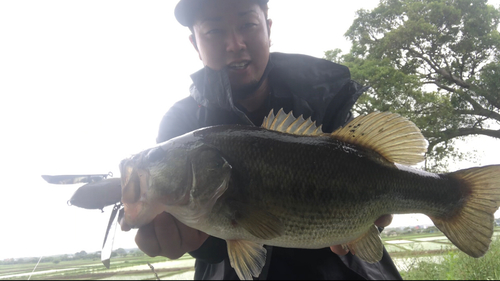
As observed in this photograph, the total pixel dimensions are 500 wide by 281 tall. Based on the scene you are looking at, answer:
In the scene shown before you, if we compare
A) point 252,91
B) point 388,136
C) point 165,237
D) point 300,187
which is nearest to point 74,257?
point 165,237

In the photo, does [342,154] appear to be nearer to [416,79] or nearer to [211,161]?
[211,161]

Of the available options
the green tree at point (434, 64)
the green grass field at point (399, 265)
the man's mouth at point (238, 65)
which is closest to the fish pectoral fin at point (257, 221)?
the man's mouth at point (238, 65)

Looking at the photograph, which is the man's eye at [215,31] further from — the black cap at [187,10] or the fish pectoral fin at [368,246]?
the fish pectoral fin at [368,246]

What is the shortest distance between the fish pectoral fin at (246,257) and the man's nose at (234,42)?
4.22 feet

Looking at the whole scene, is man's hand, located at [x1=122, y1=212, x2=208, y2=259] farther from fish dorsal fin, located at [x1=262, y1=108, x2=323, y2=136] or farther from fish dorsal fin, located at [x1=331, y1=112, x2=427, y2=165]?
fish dorsal fin, located at [x1=331, y1=112, x2=427, y2=165]

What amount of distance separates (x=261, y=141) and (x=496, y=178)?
3.69ft

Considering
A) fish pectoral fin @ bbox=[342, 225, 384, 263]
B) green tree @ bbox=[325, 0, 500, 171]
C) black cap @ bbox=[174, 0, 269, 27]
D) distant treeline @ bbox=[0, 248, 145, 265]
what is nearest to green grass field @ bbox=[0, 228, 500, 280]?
distant treeline @ bbox=[0, 248, 145, 265]

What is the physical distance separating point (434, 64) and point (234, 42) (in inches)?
453

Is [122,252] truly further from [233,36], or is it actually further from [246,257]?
[233,36]

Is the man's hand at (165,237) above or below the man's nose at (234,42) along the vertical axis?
below

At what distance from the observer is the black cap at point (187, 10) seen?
1862 mm

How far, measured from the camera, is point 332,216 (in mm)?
1129

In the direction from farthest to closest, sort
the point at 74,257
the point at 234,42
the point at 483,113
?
the point at 483,113 → the point at 74,257 → the point at 234,42

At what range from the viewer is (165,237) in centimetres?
123
